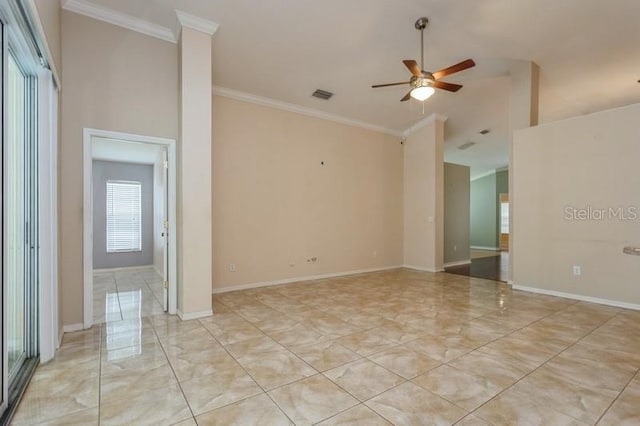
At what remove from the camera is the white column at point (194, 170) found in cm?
371

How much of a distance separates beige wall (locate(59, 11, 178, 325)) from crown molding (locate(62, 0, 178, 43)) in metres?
0.06

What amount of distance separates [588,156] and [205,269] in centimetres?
567

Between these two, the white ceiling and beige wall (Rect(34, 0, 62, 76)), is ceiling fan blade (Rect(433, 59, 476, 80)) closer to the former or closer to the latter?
the white ceiling

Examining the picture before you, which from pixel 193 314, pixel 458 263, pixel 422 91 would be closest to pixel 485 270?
pixel 458 263

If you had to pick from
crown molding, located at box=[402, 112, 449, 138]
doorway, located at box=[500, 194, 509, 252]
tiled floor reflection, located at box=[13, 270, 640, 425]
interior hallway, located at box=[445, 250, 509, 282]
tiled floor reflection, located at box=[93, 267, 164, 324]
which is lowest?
interior hallway, located at box=[445, 250, 509, 282]

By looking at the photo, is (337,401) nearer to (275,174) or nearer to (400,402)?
(400,402)

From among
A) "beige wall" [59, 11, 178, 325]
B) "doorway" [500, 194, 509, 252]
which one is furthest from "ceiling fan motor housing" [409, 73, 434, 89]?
"doorway" [500, 194, 509, 252]

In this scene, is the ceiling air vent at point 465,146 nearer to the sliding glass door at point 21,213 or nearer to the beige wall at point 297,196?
the beige wall at point 297,196

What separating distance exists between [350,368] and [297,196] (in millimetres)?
3924

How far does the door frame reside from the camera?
3475 millimetres

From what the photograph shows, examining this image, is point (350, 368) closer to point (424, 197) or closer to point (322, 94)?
point (322, 94)

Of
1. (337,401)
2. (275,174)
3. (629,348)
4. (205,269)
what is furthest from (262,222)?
(629,348)

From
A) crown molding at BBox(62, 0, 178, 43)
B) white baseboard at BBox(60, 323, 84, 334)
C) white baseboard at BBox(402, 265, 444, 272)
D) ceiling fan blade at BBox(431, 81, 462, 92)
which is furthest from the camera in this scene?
white baseboard at BBox(402, 265, 444, 272)

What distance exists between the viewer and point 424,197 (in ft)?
23.8
